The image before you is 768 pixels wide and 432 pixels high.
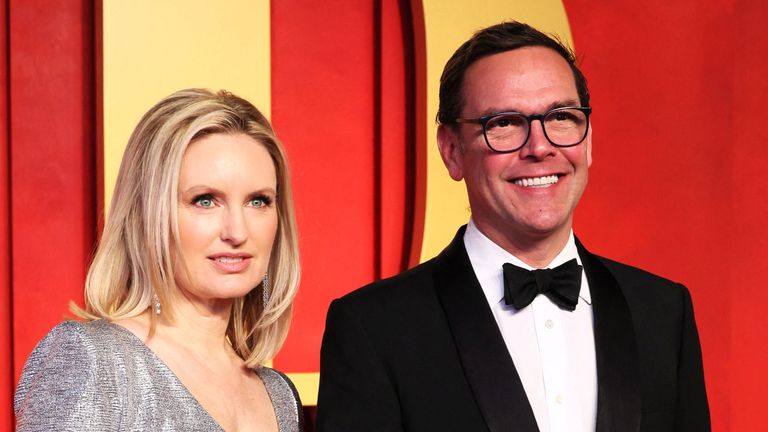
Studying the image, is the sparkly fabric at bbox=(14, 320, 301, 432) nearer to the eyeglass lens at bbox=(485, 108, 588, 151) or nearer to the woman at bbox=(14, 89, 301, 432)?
the woman at bbox=(14, 89, 301, 432)

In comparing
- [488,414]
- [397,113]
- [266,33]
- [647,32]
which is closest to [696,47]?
[647,32]

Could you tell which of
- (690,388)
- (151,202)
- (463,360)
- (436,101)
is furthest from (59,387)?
(436,101)

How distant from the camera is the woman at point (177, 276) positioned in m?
2.15

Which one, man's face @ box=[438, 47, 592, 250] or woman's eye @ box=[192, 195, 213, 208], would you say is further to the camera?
woman's eye @ box=[192, 195, 213, 208]

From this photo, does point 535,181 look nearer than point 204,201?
Yes

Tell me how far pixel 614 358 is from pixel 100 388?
3.33ft

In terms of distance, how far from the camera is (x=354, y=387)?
1.94 m

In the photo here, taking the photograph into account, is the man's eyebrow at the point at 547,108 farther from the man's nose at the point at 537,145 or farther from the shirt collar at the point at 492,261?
the shirt collar at the point at 492,261

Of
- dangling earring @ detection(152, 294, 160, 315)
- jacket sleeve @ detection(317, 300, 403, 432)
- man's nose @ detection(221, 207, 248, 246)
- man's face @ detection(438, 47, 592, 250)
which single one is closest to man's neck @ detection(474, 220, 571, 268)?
man's face @ detection(438, 47, 592, 250)

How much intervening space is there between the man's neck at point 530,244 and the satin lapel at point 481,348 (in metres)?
0.08

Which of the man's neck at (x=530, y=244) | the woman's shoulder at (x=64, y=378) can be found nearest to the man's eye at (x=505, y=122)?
the man's neck at (x=530, y=244)

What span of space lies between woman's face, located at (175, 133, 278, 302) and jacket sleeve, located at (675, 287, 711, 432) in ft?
3.08

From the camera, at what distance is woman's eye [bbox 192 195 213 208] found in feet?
7.55

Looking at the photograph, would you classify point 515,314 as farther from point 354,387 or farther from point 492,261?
point 354,387
